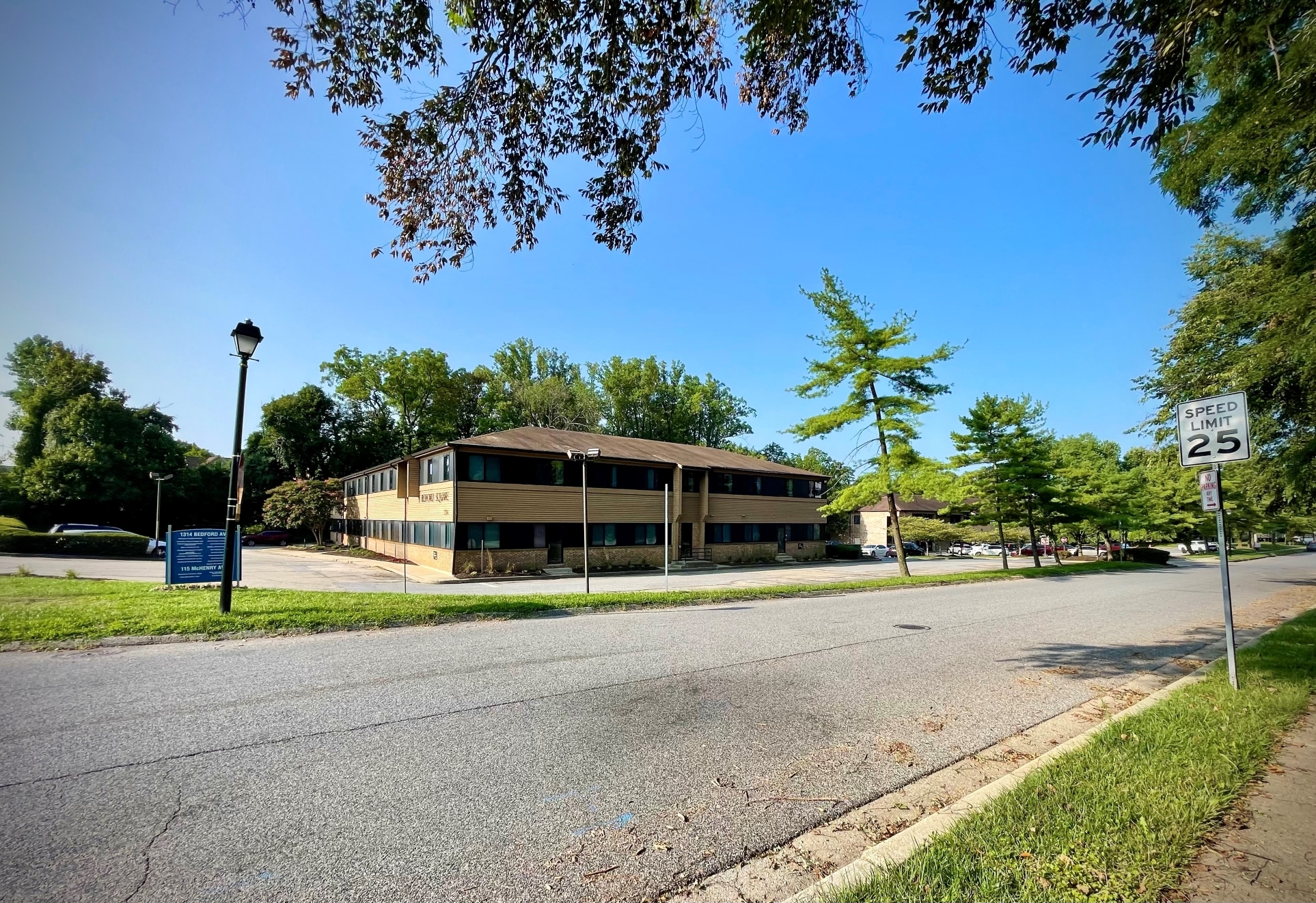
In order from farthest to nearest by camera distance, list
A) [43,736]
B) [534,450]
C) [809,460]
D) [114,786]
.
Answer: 1. [809,460]
2. [534,450]
3. [43,736]
4. [114,786]

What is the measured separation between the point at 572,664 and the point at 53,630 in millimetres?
7030

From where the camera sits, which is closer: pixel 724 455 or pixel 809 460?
pixel 724 455

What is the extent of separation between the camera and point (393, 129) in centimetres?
516

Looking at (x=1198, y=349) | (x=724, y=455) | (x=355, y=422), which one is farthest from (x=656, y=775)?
(x=355, y=422)

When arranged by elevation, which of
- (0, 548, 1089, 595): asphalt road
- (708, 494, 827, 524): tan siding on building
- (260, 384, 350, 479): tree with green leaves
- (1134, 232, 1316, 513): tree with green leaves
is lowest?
(0, 548, 1089, 595): asphalt road

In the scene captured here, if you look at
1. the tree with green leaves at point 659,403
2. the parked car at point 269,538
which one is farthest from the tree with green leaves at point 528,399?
the parked car at point 269,538

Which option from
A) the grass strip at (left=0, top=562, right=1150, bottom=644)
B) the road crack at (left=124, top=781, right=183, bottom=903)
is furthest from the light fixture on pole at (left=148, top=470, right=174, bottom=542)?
the road crack at (left=124, top=781, right=183, bottom=903)

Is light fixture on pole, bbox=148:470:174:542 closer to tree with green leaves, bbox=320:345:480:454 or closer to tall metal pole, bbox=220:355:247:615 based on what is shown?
tree with green leaves, bbox=320:345:480:454

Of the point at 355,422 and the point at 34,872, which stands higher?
the point at 355,422

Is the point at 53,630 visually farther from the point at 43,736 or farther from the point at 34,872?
the point at 34,872

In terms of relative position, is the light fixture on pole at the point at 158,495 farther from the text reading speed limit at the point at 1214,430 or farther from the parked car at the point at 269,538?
the text reading speed limit at the point at 1214,430

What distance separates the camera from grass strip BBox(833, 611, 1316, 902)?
2.68 m

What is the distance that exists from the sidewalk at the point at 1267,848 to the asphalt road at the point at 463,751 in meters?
1.59

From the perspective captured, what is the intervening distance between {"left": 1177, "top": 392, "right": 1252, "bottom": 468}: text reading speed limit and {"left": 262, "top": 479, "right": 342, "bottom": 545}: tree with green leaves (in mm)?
47691
